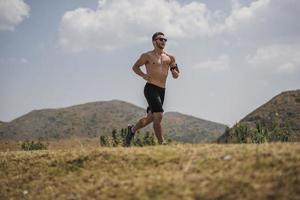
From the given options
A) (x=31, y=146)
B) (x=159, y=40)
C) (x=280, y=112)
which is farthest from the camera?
(x=280, y=112)

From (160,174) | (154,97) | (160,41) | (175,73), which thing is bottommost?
(160,174)

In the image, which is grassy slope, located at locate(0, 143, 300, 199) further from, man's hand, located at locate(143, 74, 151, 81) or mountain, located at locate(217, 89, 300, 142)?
mountain, located at locate(217, 89, 300, 142)

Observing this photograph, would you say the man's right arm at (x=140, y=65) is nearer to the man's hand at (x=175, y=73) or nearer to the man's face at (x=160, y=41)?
the man's face at (x=160, y=41)

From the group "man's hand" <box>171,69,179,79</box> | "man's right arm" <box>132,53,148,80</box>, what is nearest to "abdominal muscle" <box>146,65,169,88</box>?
"man's right arm" <box>132,53,148,80</box>

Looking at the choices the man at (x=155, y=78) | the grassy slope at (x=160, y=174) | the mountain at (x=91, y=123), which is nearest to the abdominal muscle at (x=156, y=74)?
the man at (x=155, y=78)

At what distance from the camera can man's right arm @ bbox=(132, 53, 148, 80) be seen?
385 inches

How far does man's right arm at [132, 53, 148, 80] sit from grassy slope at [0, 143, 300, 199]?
2.48 m

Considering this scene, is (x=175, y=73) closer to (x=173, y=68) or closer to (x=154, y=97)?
(x=173, y=68)

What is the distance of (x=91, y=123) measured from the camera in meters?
128

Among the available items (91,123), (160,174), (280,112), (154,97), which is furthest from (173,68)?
(91,123)

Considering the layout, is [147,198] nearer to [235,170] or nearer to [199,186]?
[199,186]

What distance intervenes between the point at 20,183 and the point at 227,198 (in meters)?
3.99

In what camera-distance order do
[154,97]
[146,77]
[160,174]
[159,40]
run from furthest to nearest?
[159,40] → [146,77] → [154,97] → [160,174]

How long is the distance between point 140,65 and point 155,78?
0.47 metres
